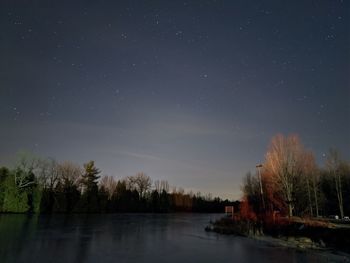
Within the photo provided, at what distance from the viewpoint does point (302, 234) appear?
24.6 meters

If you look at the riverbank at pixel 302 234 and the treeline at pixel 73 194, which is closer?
the riverbank at pixel 302 234

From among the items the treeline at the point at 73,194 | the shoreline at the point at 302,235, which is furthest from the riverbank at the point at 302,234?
the treeline at the point at 73,194

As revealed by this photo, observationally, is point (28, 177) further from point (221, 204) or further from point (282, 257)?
point (221, 204)

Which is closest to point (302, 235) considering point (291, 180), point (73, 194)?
point (291, 180)

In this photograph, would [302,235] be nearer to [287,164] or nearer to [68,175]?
[287,164]

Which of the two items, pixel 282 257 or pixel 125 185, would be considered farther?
pixel 125 185

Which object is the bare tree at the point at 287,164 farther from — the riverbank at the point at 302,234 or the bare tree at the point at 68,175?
the bare tree at the point at 68,175

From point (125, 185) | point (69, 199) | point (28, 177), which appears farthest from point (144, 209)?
point (28, 177)

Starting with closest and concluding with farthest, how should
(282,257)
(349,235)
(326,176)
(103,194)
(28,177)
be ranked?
(282,257), (349,235), (326,176), (28,177), (103,194)

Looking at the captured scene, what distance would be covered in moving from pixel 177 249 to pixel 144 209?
91389 millimetres

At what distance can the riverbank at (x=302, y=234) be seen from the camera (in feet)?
65.6

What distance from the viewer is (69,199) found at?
78.2 metres

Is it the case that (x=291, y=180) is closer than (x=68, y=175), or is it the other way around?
(x=291, y=180)

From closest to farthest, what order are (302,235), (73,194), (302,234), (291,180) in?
1. (302,235)
2. (302,234)
3. (291,180)
4. (73,194)
